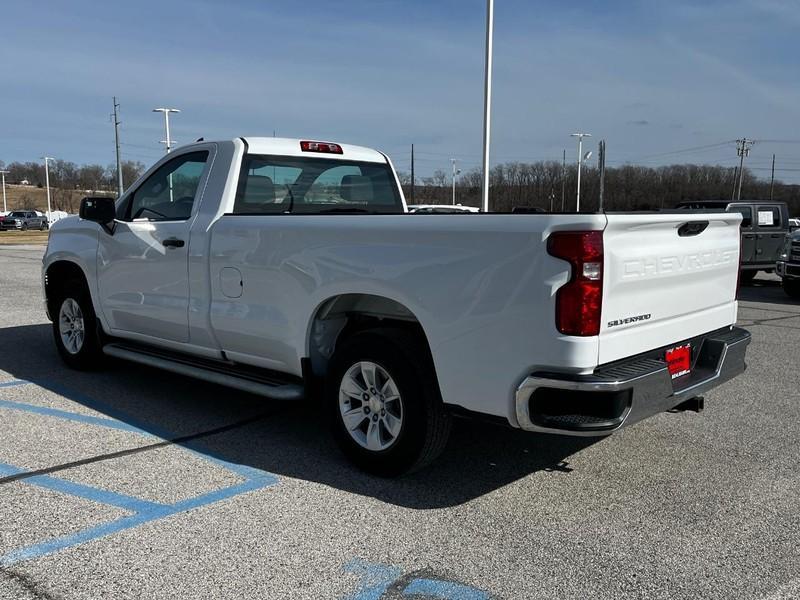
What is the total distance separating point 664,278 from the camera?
3.77 meters

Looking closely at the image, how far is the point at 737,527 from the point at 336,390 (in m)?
2.30

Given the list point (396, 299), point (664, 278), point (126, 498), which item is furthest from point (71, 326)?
point (664, 278)

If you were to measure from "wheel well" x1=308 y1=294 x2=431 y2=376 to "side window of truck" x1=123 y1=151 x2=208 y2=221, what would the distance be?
1573 millimetres

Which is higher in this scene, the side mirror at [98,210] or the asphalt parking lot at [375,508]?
the side mirror at [98,210]

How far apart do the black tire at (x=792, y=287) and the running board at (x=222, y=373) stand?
1249 centimetres

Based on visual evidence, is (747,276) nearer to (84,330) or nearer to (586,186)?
(84,330)

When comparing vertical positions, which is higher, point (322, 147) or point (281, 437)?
point (322, 147)

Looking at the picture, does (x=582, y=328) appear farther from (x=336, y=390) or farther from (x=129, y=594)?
(x=129, y=594)

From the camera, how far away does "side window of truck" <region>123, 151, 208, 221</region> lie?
5.49 meters

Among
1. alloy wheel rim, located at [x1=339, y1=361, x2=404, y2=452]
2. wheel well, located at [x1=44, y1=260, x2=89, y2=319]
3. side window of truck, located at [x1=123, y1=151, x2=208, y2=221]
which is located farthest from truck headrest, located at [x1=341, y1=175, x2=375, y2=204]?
wheel well, located at [x1=44, y1=260, x2=89, y2=319]

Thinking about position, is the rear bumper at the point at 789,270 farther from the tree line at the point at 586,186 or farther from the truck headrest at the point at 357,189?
the tree line at the point at 586,186

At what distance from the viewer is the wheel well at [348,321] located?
420cm

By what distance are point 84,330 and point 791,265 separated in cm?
1264

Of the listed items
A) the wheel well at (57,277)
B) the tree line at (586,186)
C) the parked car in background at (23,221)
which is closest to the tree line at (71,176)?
the parked car in background at (23,221)
